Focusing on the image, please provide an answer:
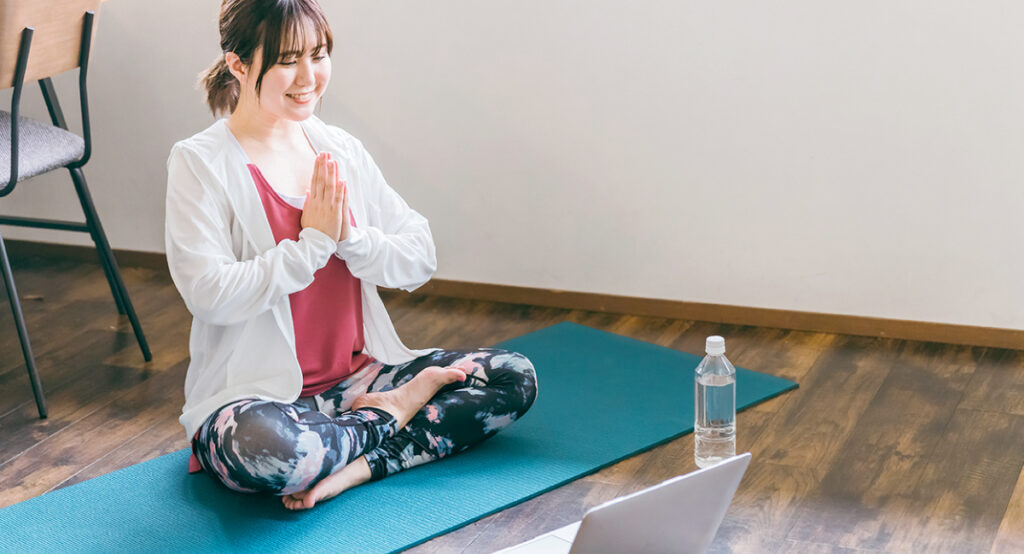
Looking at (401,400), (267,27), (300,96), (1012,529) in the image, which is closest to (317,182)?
(300,96)

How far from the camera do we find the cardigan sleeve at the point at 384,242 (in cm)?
189

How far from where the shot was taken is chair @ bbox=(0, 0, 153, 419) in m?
2.15

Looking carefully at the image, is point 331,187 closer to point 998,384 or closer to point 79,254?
point 998,384

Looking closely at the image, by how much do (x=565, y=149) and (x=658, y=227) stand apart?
0.91ft

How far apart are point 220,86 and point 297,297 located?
1.18ft

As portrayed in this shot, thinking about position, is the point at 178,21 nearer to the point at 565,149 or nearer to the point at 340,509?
the point at 565,149

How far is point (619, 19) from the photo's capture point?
2.56 meters

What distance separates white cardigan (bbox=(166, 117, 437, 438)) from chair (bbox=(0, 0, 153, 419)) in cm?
53

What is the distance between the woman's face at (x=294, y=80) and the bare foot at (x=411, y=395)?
18.3 inches

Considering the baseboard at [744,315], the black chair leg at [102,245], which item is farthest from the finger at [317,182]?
the baseboard at [744,315]

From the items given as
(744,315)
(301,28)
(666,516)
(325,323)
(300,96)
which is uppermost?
(301,28)

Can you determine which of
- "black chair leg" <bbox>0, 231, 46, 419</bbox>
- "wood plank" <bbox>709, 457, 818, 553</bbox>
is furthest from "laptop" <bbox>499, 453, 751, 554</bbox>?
"black chair leg" <bbox>0, 231, 46, 419</bbox>

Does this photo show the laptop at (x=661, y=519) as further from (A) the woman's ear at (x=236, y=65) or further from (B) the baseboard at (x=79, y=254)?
(B) the baseboard at (x=79, y=254)

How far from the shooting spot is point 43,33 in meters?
2.23
